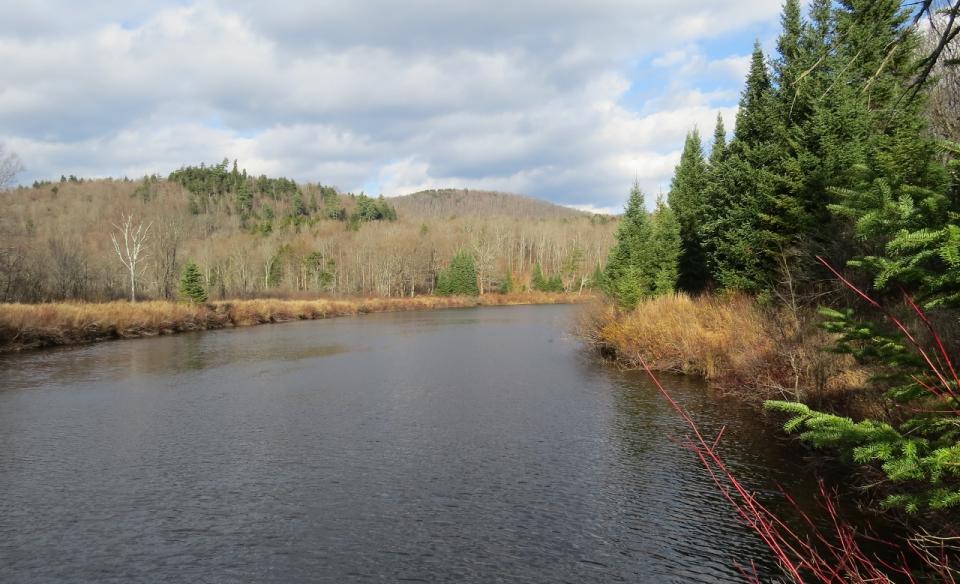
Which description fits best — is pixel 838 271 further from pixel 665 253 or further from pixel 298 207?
pixel 298 207

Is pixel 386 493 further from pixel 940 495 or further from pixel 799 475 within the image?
pixel 940 495

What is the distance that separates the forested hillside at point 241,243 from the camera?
5183 cm

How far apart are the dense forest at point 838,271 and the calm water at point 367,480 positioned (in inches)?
60.8

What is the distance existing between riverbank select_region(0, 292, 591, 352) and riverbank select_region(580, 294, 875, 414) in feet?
87.9

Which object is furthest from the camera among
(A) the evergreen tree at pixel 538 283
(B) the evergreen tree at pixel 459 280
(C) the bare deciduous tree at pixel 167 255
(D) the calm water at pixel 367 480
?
(A) the evergreen tree at pixel 538 283

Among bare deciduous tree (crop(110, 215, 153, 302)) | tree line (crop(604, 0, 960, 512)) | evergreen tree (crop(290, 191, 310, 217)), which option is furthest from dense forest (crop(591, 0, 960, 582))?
evergreen tree (crop(290, 191, 310, 217))

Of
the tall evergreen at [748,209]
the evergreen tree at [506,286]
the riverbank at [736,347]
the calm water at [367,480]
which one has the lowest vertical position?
the calm water at [367,480]

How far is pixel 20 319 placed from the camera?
91.8ft

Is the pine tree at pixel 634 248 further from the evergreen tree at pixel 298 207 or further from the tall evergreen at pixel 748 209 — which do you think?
the evergreen tree at pixel 298 207

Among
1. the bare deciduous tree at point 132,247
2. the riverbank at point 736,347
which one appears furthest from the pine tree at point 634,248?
the bare deciduous tree at point 132,247

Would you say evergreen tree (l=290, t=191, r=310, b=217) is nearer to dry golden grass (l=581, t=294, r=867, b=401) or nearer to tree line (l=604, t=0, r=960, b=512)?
Result: tree line (l=604, t=0, r=960, b=512)

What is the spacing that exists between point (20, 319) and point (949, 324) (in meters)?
34.9

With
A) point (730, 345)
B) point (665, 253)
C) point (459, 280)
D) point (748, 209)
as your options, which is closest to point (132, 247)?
point (459, 280)

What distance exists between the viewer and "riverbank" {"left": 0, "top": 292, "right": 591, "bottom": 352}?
28.2 meters
